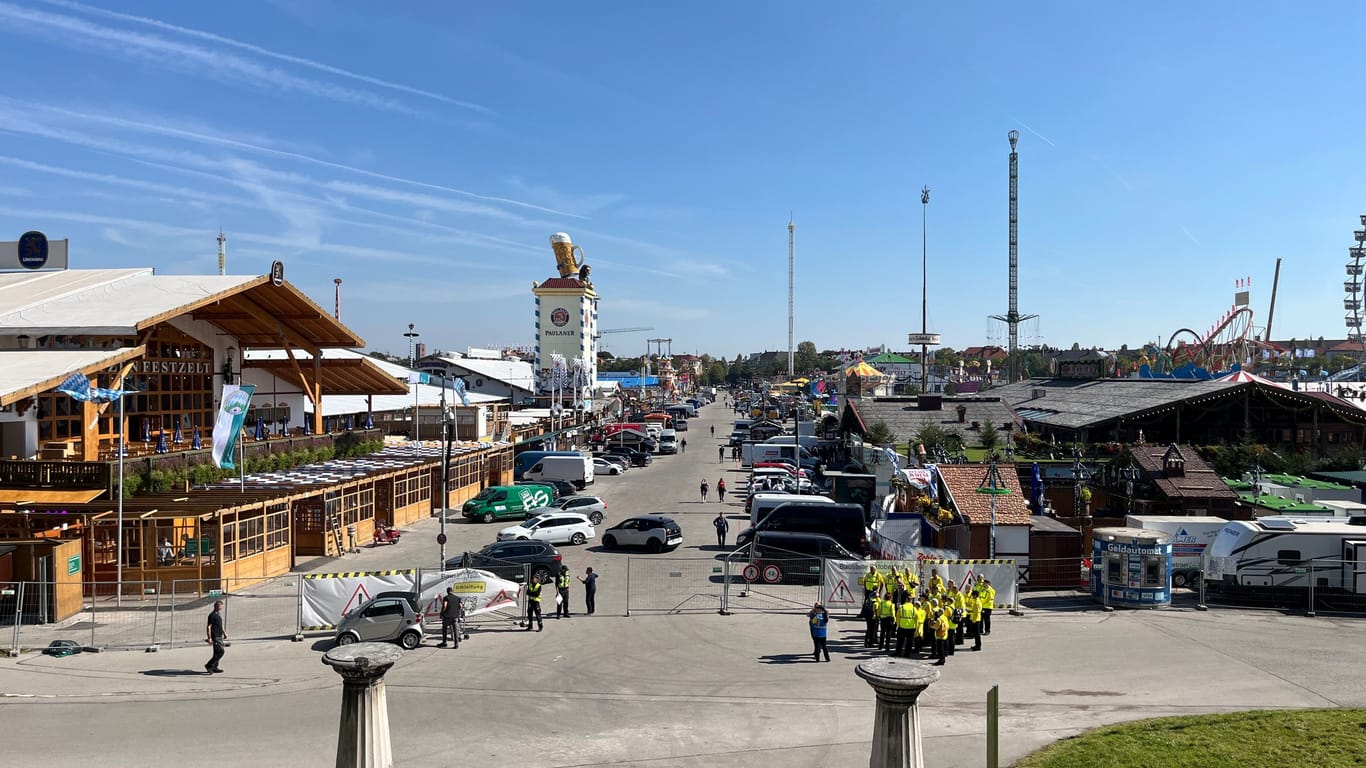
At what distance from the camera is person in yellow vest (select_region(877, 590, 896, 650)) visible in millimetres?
17781

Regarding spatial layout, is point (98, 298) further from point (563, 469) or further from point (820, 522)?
point (820, 522)

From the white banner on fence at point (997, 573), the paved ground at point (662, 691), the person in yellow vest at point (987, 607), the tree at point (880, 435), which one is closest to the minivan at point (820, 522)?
the white banner on fence at point (997, 573)

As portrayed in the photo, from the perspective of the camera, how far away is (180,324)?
3147 centimetres

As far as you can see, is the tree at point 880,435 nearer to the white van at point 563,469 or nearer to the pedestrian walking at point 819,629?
the white van at point 563,469

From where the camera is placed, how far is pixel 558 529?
31.0m

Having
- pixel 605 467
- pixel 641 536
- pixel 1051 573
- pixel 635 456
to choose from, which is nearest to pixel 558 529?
pixel 641 536

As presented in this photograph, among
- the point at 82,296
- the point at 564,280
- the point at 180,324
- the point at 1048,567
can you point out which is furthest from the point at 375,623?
the point at 564,280

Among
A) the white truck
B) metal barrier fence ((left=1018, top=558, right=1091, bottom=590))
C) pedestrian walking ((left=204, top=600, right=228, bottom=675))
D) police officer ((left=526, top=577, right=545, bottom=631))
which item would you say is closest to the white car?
police officer ((left=526, top=577, right=545, bottom=631))

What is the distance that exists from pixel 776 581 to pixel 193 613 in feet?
48.1

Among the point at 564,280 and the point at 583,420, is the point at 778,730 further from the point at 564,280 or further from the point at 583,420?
the point at 564,280

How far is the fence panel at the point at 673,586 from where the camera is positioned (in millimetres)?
21656

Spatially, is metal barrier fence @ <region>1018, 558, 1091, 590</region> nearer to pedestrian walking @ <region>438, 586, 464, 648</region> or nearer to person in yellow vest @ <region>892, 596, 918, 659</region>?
person in yellow vest @ <region>892, 596, 918, 659</region>

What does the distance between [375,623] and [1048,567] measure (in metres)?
17.1

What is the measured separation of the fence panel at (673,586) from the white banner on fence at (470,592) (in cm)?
A: 295
